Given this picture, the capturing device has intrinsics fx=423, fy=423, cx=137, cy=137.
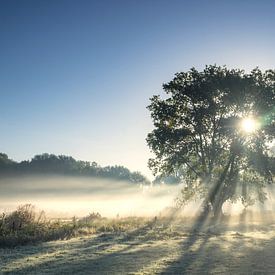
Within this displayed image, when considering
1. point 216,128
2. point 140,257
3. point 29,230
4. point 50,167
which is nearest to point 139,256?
point 140,257

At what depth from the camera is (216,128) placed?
145 ft

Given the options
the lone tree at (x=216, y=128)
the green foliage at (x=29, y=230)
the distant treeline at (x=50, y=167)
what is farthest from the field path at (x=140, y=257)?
the distant treeline at (x=50, y=167)

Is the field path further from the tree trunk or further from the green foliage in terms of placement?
the tree trunk

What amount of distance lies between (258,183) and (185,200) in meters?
8.82

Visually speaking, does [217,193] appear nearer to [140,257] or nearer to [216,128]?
[216,128]

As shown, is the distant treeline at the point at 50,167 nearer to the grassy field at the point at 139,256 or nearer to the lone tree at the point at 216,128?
the lone tree at the point at 216,128

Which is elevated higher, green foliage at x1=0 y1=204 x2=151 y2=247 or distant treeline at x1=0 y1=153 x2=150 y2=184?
distant treeline at x1=0 y1=153 x2=150 y2=184

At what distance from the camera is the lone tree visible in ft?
144

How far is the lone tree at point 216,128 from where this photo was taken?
43906mm

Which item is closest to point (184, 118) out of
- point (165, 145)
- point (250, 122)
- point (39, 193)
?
point (165, 145)

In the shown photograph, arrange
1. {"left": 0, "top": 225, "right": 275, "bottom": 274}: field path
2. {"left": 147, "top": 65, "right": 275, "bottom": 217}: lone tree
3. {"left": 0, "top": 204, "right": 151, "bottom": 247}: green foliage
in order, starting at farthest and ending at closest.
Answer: {"left": 147, "top": 65, "right": 275, "bottom": 217}: lone tree → {"left": 0, "top": 204, "right": 151, "bottom": 247}: green foliage → {"left": 0, "top": 225, "right": 275, "bottom": 274}: field path

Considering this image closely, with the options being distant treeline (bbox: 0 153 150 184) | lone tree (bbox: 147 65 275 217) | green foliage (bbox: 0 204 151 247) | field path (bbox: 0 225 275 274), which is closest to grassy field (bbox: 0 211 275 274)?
field path (bbox: 0 225 275 274)

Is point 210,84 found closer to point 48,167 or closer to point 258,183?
point 258,183

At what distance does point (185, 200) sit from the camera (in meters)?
47.5
